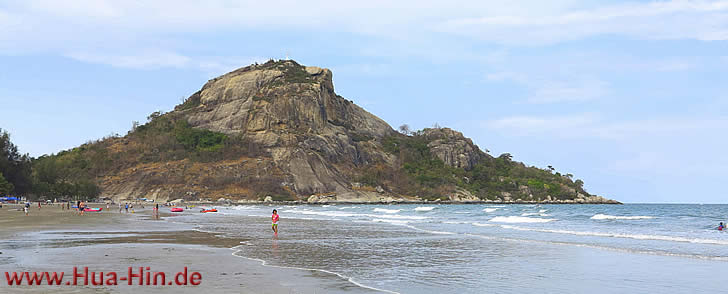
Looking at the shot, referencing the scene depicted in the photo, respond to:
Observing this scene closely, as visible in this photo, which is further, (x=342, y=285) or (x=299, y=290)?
(x=342, y=285)

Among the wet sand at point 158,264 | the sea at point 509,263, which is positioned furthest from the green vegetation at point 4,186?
the sea at point 509,263

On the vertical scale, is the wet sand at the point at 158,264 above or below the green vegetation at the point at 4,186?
below

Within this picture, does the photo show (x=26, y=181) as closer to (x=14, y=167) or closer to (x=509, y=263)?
(x=14, y=167)

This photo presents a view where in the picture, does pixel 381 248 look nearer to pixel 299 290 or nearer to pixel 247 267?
pixel 247 267

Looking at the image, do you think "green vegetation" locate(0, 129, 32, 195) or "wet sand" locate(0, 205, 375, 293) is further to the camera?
"green vegetation" locate(0, 129, 32, 195)

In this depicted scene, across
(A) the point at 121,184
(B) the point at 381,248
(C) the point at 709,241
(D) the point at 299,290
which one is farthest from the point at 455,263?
(A) the point at 121,184

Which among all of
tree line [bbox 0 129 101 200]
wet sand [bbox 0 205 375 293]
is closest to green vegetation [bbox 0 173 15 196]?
tree line [bbox 0 129 101 200]

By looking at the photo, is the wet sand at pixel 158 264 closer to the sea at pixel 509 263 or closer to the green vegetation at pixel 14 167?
the sea at pixel 509 263

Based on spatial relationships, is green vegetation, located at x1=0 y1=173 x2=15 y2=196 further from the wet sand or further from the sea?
the sea

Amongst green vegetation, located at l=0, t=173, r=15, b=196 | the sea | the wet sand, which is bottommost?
the sea

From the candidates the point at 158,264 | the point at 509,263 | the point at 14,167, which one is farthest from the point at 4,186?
the point at 509,263

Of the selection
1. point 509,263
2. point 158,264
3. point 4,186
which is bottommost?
point 509,263

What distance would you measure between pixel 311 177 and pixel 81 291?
17877 cm

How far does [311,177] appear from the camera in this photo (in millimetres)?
191500
